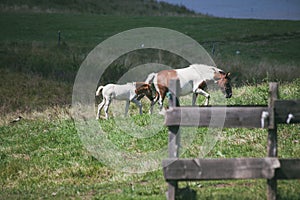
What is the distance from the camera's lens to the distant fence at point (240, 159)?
7383 millimetres

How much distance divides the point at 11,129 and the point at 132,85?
4.60 meters

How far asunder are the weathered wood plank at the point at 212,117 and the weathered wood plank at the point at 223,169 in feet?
1.75

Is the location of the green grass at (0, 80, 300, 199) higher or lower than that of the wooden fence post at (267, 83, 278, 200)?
lower

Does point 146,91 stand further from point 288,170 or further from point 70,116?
point 288,170

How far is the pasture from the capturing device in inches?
396

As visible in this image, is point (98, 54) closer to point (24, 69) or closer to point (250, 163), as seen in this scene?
point (24, 69)

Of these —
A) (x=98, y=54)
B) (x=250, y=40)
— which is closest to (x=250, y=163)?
(x=98, y=54)

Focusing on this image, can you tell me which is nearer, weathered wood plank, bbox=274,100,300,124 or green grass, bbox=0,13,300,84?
weathered wood plank, bbox=274,100,300,124

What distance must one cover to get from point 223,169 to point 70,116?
437 inches

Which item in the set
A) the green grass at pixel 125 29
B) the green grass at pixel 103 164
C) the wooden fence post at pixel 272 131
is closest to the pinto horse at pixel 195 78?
the green grass at pixel 103 164

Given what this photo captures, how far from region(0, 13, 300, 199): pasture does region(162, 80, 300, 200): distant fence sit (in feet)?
3.54

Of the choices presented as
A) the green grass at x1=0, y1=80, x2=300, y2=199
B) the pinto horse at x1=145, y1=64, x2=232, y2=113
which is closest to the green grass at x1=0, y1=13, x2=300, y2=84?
the pinto horse at x1=145, y1=64, x2=232, y2=113

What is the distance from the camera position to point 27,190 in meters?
10.6

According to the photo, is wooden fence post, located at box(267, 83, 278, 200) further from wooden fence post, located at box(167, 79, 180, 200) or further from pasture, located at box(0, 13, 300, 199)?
wooden fence post, located at box(167, 79, 180, 200)
